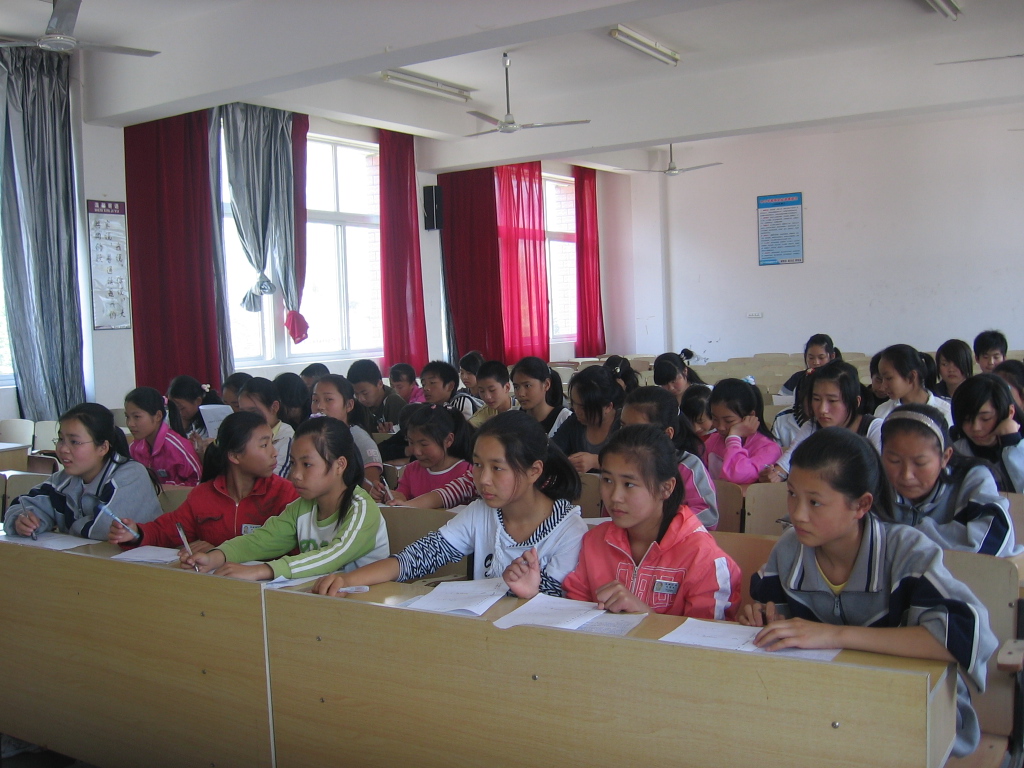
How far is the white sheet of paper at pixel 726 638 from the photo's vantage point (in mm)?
1289

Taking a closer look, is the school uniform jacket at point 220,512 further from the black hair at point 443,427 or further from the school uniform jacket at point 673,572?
the school uniform jacket at point 673,572

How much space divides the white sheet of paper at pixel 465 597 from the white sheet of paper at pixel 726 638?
368mm

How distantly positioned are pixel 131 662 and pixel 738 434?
2.31m

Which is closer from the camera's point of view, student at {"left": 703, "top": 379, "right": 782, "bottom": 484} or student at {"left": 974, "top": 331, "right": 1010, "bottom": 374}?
student at {"left": 703, "top": 379, "right": 782, "bottom": 484}

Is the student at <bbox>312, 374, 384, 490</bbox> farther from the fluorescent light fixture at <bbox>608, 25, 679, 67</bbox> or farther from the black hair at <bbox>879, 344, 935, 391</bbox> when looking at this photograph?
the fluorescent light fixture at <bbox>608, 25, 679, 67</bbox>

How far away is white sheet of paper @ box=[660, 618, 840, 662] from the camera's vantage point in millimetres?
1289

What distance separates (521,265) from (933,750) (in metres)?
8.90

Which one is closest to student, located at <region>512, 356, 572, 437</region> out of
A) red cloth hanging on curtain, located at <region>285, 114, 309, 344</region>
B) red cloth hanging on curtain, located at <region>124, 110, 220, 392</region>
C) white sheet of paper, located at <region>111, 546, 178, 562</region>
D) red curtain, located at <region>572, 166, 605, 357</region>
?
white sheet of paper, located at <region>111, 546, 178, 562</region>

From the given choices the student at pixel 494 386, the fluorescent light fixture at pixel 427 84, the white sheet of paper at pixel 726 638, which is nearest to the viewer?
the white sheet of paper at pixel 726 638

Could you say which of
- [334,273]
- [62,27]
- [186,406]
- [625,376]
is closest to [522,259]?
[334,273]

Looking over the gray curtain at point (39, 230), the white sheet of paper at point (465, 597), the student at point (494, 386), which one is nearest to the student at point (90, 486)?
the white sheet of paper at point (465, 597)

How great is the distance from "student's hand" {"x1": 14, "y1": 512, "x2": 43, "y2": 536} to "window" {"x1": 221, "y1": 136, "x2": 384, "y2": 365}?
4.93m

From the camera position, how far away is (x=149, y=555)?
211 centimetres

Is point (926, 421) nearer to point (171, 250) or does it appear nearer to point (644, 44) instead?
point (644, 44)
